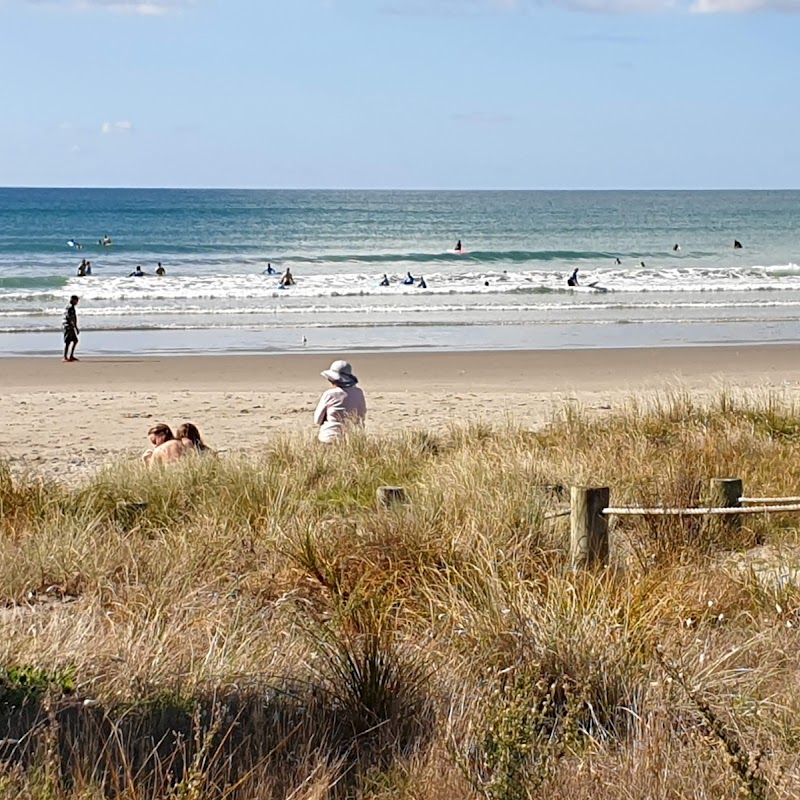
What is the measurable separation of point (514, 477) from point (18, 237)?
65526 millimetres

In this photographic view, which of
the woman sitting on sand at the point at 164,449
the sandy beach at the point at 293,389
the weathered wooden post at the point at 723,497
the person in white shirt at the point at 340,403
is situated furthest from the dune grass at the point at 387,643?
the sandy beach at the point at 293,389

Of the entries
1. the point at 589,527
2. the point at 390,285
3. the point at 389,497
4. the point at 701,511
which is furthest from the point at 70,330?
the point at 390,285

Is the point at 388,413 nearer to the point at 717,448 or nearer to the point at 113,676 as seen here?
the point at 717,448

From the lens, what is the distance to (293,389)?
60.5ft

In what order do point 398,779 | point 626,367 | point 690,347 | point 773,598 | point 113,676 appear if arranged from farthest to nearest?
point 690,347 < point 626,367 < point 773,598 < point 113,676 < point 398,779

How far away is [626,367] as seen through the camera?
2117cm

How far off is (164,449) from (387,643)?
5766mm

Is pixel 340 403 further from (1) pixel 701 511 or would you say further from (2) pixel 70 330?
(2) pixel 70 330

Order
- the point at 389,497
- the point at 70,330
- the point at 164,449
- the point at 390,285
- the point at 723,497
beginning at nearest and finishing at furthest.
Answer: the point at 723,497 < the point at 389,497 < the point at 164,449 < the point at 70,330 < the point at 390,285

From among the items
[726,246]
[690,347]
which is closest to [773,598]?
[690,347]

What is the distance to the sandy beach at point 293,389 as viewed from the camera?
13688 mm

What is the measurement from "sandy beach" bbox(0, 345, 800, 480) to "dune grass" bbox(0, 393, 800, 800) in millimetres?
4129

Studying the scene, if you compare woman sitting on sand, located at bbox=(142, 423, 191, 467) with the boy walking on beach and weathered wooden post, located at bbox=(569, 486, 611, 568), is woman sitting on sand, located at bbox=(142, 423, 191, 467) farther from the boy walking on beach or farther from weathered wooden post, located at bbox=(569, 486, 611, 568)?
the boy walking on beach

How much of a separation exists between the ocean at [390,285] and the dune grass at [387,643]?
17009 millimetres
